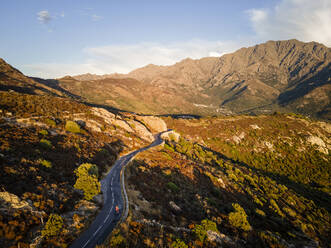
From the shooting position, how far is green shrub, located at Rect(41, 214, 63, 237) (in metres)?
13.8

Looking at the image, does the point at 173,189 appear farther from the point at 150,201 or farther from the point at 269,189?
the point at 269,189

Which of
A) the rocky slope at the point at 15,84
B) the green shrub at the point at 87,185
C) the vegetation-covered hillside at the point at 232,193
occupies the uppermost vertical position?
the rocky slope at the point at 15,84

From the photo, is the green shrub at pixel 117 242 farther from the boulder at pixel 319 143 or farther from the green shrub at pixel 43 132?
the boulder at pixel 319 143

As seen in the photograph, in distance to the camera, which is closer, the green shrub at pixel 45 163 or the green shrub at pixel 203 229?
the green shrub at pixel 203 229

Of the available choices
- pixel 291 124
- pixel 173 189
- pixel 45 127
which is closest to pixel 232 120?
pixel 291 124

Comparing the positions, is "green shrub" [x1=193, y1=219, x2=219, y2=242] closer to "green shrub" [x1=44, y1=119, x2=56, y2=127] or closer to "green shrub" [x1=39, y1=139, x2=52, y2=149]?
"green shrub" [x1=39, y1=139, x2=52, y2=149]

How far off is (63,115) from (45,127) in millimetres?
15856

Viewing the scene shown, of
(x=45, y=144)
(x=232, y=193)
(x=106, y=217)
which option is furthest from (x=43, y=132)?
(x=232, y=193)

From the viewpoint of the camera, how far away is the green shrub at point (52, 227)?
13.8 metres

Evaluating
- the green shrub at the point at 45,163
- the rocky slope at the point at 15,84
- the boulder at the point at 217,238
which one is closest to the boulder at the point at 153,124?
the green shrub at the point at 45,163

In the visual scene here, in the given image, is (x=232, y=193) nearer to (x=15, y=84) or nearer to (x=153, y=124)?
(x=153, y=124)

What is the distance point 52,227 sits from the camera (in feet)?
46.1

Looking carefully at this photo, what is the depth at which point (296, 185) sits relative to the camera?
90.8 m

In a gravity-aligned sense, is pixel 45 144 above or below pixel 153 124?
above
